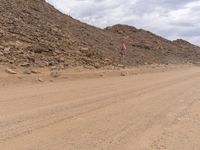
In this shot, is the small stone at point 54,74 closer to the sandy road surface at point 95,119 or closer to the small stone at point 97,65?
the sandy road surface at point 95,119

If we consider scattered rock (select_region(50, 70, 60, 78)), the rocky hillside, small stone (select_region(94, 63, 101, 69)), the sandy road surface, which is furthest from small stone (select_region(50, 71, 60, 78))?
small stone (select_region(94, 63, 101, 69))

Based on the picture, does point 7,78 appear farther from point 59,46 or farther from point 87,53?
point 87,53

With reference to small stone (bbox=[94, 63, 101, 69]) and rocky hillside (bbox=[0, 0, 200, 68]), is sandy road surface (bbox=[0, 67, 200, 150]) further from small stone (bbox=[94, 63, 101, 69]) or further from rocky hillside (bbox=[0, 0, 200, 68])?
small stone (bbox=[94, 63, 101, 69])

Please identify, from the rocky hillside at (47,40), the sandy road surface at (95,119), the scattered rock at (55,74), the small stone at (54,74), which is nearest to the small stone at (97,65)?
the rocky hillside at (47,40)

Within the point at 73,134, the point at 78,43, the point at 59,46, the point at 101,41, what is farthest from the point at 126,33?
the point at 73,134

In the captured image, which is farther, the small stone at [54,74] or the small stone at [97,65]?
the small stone at [97,65]

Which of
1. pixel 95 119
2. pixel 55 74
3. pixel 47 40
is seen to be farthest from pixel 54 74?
pixel 95 119

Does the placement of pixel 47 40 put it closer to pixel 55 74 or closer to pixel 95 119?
pixel 55 74

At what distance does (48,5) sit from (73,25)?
2.33 m

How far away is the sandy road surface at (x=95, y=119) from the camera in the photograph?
293 inches

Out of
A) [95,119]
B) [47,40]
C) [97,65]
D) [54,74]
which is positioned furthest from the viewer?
[97,65]

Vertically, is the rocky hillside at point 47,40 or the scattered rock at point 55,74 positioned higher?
the rocky hillside at point 47,40

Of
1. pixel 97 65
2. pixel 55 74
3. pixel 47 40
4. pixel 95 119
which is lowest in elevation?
pixel 95 119

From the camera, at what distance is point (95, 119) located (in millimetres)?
9430
